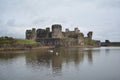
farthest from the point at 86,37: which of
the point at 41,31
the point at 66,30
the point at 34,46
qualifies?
the point at 34,46

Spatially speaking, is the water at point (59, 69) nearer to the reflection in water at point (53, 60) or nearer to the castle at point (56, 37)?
the reflection in water at point (53, 60)

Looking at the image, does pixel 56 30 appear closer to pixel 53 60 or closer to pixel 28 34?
pixel 28 34

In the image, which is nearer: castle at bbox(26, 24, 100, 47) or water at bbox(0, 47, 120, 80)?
water at bbox(0, 47, 120, 80)

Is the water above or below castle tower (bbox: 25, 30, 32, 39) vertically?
below

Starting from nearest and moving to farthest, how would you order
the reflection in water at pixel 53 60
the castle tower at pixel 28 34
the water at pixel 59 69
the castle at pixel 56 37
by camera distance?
the water at pixel 59 69 → the reflection in water at pixel 53 60 → the castle at pixel 56 37 → the castle tower at pixel 28 34

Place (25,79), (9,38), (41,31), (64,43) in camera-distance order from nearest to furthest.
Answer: (25,79)
(9,38)
(64,43)
(41,31)

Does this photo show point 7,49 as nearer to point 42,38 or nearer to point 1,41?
point 1,41

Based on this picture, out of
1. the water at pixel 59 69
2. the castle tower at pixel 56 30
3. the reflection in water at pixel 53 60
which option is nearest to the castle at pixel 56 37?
the castle tower at pixel 56 30

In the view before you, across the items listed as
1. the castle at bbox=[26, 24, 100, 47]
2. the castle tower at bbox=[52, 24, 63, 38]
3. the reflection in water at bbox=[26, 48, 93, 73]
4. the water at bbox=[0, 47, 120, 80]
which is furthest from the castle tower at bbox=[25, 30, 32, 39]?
the water at bbox=[0, 47, 120, 80]

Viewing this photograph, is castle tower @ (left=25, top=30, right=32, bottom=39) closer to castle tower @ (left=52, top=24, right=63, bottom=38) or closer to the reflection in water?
castle tower @ (left=52, top=24, right=63, bottom=38)

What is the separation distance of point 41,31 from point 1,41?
5848cm

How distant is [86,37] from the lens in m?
156

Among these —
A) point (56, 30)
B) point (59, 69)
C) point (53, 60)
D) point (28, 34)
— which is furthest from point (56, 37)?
point (59, 69)

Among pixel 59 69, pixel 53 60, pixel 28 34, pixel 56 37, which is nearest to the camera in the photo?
pixel 59 69
